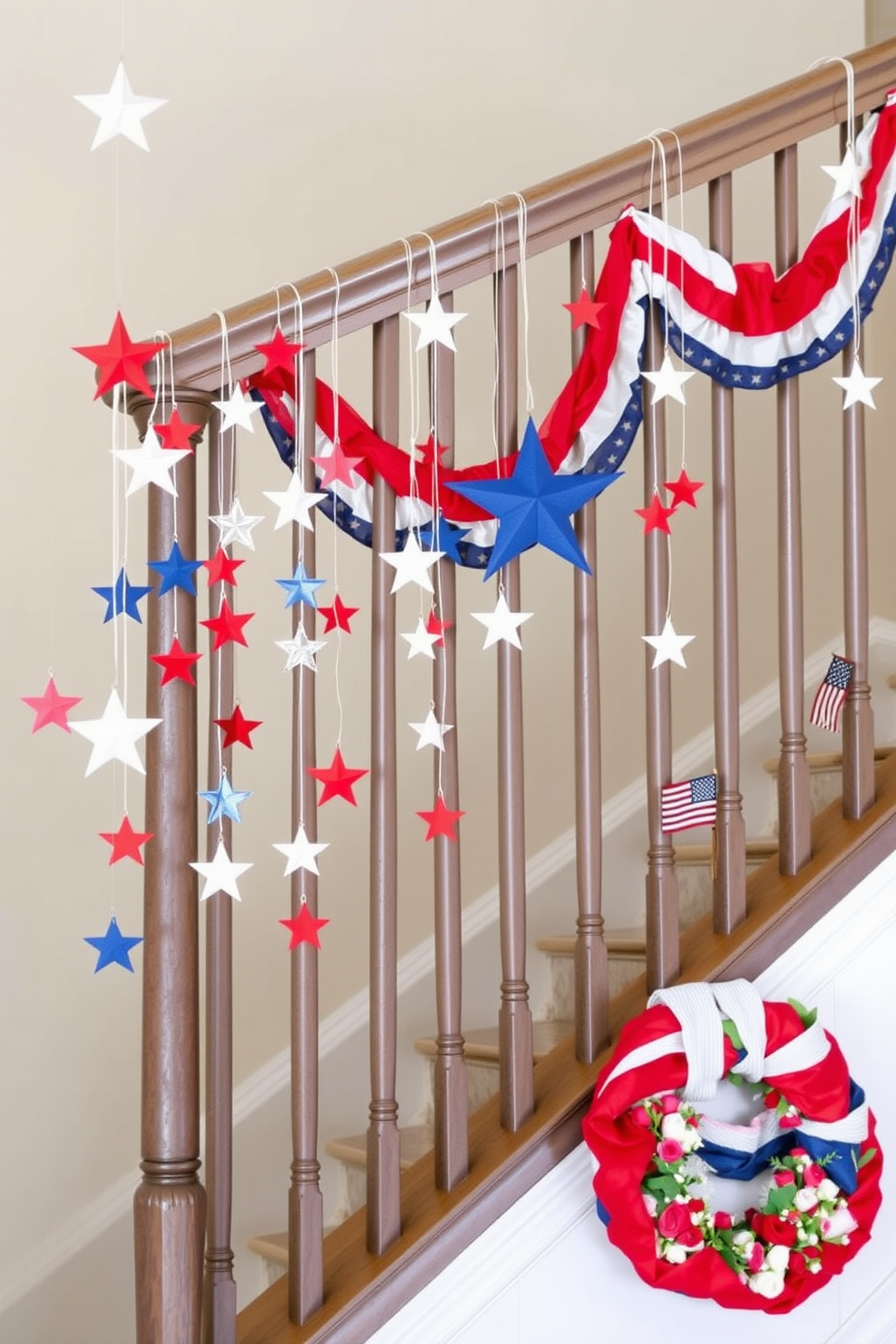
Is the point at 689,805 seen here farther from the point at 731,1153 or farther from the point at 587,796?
the point at 731,1153

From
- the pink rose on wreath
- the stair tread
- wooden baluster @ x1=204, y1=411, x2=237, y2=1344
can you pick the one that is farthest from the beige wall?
the pink rose on wreath

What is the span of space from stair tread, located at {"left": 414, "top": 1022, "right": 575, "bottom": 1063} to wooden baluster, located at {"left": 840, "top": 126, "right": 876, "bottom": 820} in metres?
0.68

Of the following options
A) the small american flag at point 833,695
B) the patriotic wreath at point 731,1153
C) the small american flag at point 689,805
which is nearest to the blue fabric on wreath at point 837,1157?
the patriotic wreath at point 731,1153

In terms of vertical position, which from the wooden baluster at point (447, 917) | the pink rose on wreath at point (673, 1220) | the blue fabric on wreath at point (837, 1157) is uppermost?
the wooden baluster at point (447, 917)

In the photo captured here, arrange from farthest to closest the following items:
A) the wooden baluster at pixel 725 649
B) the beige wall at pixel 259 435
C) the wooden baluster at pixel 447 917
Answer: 1. the beige wall at pixel 259 435
2. the wooden baluster at pixel 725 649
3. the wooden baluster at pixel 447 917

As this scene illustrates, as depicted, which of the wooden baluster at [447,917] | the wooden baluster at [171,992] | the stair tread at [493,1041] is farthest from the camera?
the stair tread at [493,1041]

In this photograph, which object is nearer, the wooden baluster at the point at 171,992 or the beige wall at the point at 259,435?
the wooden baluster at the point at 171,992

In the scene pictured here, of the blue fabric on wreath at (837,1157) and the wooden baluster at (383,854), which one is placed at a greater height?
the wooden baluster at (383,854)

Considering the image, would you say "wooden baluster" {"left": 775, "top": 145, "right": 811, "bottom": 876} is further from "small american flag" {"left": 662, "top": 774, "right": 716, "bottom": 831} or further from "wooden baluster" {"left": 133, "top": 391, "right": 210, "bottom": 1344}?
"wooden baluster" {"left": 133, "top": 391, "right": 210, "bottom": 1344}

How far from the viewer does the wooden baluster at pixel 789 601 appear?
192 centimetres

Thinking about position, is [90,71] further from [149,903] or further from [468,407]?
[149,903]

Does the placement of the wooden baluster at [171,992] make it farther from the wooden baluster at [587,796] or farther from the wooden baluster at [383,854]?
the wooden baluster at [587,796]

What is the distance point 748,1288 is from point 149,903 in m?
0.82

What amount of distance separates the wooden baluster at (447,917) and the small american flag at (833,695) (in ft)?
1.64
